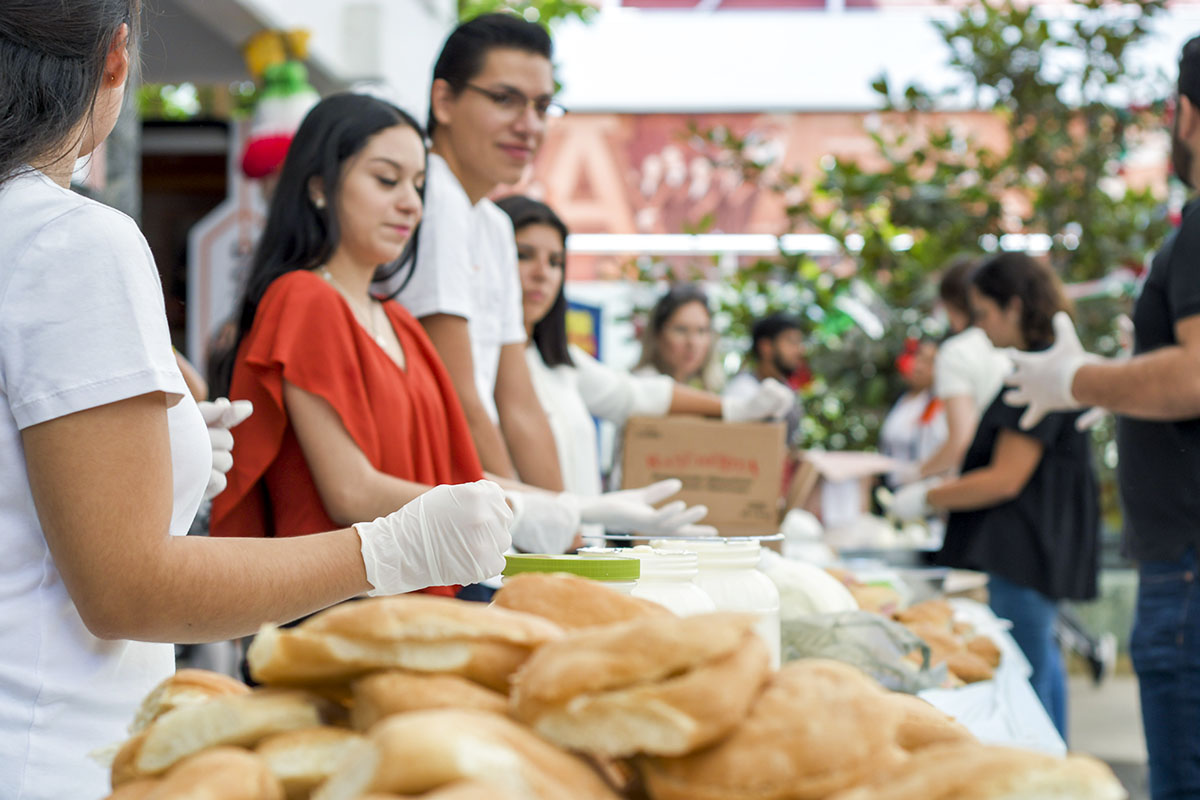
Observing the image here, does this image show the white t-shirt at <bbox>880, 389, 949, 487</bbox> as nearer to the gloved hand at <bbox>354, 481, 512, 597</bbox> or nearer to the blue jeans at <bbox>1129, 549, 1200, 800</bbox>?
the blue jeans at <bbox>1129, 549, 1200, 800</bbox>

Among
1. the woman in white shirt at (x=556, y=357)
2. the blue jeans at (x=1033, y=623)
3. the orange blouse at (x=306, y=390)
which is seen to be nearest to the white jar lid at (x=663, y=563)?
the orange blouse at (x=306, y=390)

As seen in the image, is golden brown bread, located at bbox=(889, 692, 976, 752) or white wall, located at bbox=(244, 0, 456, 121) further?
white wall, located at bbox=(244, 0, 456, 121)

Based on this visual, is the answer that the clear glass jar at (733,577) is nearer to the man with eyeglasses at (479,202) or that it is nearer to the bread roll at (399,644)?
the bread roll at (399,644)

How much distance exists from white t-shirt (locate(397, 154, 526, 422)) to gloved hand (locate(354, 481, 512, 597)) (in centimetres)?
122

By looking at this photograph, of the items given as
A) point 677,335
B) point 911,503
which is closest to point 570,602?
point 911,503

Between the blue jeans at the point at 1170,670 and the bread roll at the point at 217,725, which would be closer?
the bread roll at the point at 217,725

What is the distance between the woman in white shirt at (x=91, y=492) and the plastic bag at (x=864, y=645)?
2.51 feet

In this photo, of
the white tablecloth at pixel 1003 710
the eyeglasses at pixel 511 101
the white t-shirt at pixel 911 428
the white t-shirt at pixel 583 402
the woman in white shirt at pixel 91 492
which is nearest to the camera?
the woman in white shirt at pixel 91 492

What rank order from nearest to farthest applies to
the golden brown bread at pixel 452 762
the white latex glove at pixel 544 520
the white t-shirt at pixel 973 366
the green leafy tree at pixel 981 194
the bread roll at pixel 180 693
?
1. the golden brown bread at pixel 452 762
2. the bread roll at pixel 180 693
3. the white latex glove at pixel 544 520
4. the white t-shirt at pixel 973 366
5. the green leafy tree at pixel 981 194

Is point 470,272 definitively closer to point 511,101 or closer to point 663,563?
point 511,101

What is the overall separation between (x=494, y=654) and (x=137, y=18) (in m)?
0.92

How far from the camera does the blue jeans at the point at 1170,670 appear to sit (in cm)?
231

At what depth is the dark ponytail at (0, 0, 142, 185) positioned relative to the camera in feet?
3.95

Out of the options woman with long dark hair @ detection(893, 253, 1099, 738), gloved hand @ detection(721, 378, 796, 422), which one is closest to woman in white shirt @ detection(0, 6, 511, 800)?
gloved hand @ detection(721, 378, 796, 422)
